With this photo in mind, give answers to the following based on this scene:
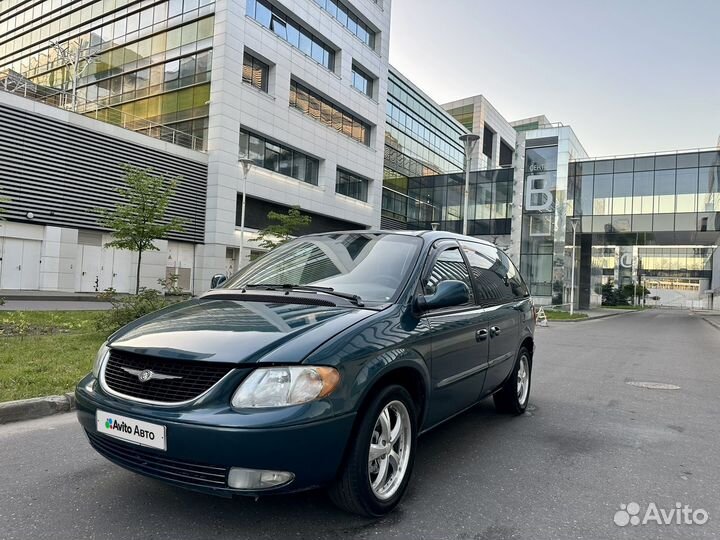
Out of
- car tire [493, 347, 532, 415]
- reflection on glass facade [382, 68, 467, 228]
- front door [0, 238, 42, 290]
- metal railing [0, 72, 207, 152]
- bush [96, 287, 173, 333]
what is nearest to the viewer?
car tire [493, 347, 532, 415]

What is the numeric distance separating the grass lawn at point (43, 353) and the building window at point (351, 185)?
2712cm

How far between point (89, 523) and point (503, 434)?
3.45 meters

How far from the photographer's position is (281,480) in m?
2.48

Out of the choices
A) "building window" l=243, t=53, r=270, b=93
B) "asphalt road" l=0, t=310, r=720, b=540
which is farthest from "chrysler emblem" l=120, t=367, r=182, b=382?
"building window" l=243, t=53, r=270, b=93

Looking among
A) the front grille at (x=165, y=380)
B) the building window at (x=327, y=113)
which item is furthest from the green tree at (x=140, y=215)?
the building window at (x=327, y=113)

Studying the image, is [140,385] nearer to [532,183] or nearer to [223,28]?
[223,28]

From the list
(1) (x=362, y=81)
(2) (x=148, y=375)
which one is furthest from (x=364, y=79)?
(2) (x=148, y=375)

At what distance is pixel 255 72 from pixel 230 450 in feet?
103

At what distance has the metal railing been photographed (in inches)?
854

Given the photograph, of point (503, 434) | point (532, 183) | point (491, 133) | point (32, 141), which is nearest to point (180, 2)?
point (32, 141)

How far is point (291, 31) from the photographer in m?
32.7

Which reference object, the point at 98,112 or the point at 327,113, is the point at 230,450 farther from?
the point at 327,113

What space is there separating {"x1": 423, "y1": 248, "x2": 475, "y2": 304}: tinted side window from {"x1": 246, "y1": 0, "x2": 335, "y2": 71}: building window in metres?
29.6

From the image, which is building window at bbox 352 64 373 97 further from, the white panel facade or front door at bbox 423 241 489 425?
front door at bbox 423 241 489 425
